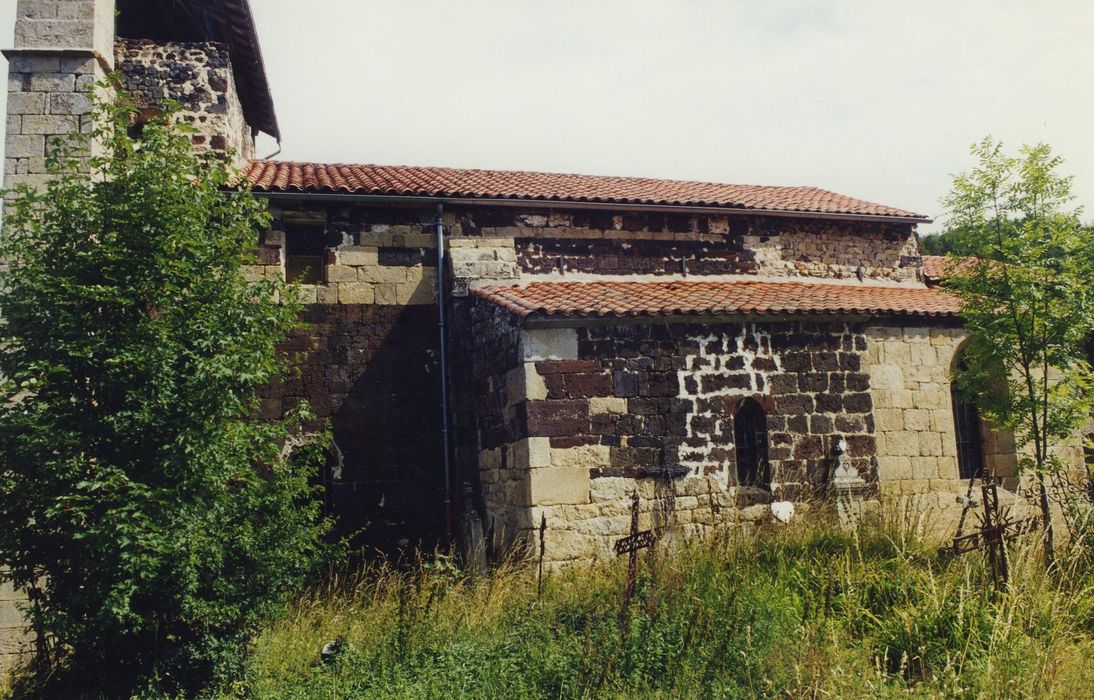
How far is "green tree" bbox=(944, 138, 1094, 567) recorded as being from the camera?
27.6ft

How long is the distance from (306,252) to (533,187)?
139 inches

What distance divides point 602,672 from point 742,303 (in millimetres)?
5515

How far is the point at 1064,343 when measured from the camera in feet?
28.0

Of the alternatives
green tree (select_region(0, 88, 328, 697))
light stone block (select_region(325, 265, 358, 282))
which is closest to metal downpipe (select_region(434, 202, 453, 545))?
light stone block (select_region(325, 265, 358, 282))

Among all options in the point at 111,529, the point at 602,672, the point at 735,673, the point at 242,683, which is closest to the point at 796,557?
the point at 735,673

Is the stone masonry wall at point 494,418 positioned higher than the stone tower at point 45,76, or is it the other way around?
the stone tower at point 45,76

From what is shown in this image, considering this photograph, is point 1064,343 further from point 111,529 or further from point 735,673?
point 111,529

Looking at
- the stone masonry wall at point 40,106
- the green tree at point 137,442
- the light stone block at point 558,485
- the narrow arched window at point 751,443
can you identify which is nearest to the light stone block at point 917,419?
the narrow arched window at point 751,443

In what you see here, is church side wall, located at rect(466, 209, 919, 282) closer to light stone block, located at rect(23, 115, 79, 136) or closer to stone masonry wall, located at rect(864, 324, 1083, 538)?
stone masonry wall, located at rect(864, 324, 1083, 538)

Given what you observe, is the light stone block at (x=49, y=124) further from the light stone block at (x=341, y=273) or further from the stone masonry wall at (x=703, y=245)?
the stone masonry wall at (x=703, y=245)

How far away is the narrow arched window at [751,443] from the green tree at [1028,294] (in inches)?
87.2

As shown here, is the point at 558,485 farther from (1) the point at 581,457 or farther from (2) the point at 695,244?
(2) the point at 695,244

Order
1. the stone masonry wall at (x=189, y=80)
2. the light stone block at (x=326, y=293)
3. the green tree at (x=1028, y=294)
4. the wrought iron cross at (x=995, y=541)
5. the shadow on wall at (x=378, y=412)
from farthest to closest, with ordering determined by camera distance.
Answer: the stone masonry wall at (x=189, y=80), the light stone block at (x=326, y=293), the shadow on wall at (x=378, y=412), the green tree at (x=1028, y=294), the wrought iron cross at (x=995, y=541)

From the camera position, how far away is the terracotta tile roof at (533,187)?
11.4 m
